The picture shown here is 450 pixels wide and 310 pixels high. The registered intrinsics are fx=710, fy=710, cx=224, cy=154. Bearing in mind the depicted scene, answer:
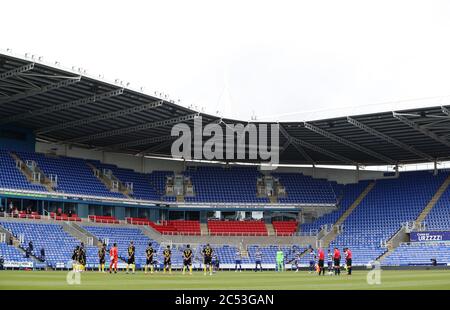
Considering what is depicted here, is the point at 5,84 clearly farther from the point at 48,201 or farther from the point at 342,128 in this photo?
the point at 342,128

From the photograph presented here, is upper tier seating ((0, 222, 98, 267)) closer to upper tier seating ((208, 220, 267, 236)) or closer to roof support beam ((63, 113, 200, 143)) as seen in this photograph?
roof support beam ((63, 113, 200, 143))

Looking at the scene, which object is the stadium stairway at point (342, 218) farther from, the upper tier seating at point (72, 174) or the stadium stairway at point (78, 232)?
the stadium stairway at point (78, 232)

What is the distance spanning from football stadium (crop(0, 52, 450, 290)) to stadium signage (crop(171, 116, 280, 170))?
28 cm

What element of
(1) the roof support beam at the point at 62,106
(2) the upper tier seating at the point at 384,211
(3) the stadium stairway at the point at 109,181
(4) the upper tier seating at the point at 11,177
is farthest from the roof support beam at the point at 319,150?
(4) the upper tier seating at the point at 11,177

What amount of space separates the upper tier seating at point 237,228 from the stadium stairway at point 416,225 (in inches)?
523

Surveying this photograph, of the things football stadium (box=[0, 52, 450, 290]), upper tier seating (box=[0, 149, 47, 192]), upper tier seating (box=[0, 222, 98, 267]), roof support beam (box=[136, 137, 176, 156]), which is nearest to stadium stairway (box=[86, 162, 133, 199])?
football stadium (box=[0, 52, 450, 290])

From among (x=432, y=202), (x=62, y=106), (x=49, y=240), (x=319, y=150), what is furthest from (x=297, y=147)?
(x=49, y=240)

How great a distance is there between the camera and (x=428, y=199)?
70688 millimetres

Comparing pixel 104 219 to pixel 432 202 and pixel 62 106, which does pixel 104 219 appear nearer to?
pixel 62 106

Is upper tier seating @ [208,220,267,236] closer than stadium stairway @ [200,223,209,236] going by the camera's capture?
No

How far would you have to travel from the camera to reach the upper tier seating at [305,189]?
75312 mm

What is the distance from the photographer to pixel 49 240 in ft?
181

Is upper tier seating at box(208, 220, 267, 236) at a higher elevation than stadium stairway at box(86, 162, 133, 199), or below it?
below

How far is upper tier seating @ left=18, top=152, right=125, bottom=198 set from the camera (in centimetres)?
6456
